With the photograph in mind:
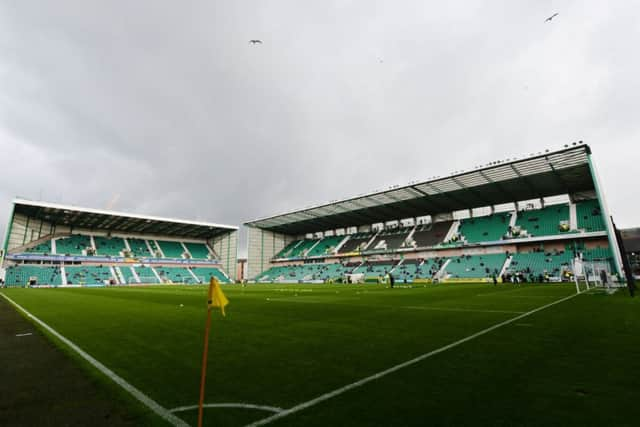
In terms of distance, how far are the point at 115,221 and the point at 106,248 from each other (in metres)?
5.33

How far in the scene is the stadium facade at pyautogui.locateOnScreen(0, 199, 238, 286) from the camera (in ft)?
158

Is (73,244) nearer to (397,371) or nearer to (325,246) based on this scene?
(325,246)

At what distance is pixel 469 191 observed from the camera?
43.7 m

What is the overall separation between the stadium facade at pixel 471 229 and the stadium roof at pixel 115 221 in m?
12.1

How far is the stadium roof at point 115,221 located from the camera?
161 feet

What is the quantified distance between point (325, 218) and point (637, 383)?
58.2m

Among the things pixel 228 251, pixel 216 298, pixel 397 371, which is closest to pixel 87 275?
pixel 228 251

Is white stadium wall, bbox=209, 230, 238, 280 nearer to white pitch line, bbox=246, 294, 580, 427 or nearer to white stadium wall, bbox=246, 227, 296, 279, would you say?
white stadium wall, bbox=246, 227, 296, 279

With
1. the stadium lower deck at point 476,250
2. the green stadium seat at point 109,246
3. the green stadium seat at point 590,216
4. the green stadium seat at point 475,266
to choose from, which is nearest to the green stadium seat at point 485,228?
the stadium lower deck at point 476,250

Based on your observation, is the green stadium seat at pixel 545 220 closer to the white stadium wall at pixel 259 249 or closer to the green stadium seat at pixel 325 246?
the green stadium seat at pixel 325 246

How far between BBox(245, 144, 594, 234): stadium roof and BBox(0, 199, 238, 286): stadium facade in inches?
718

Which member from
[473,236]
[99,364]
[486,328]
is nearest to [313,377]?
[99,364]

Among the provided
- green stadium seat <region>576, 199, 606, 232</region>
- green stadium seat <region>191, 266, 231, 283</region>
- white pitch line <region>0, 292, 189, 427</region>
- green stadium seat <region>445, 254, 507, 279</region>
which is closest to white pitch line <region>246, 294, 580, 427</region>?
white pitch line <region>0, 292, 189, 427</region>

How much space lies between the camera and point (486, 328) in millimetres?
7844
